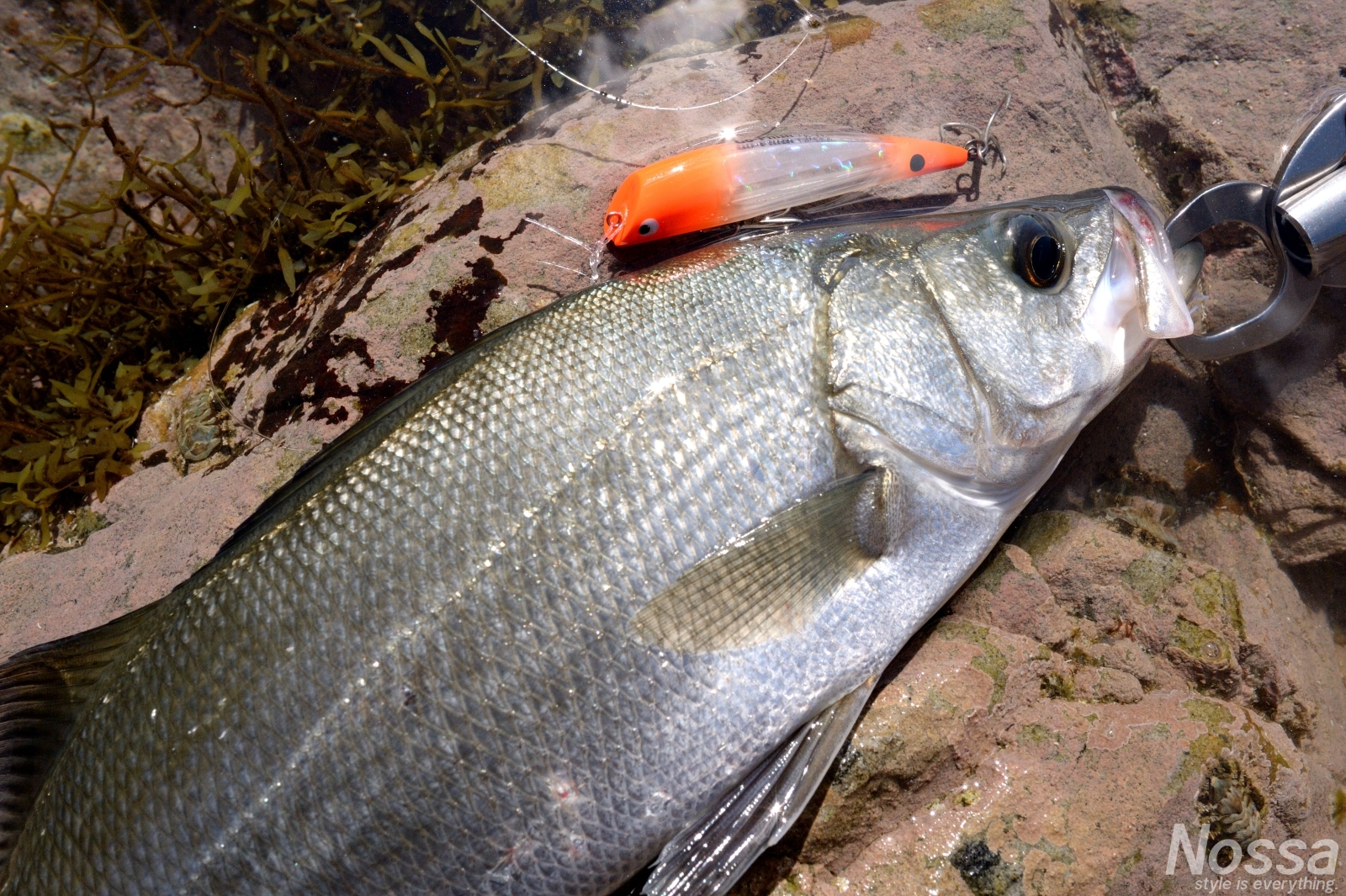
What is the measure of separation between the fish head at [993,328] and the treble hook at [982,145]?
624 mm

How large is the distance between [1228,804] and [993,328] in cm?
131

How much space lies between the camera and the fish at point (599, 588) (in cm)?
159

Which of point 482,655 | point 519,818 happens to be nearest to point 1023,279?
point 482,655

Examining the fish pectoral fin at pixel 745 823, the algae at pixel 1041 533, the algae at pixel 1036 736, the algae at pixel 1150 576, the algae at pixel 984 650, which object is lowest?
the algae at pixel 1150 576

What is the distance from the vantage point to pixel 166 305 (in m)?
3.33

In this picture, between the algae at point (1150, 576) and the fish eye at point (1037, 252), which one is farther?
the algae at point (1150, 576)

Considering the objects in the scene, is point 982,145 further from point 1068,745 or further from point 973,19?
point 1068,745

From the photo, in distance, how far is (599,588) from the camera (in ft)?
5.44

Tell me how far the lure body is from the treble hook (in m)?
0.10

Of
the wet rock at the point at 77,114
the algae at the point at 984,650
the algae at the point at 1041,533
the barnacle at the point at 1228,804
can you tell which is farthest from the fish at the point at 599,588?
the wet rock at the point at 77,114

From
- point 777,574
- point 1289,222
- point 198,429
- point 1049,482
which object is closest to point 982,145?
point 1289,222

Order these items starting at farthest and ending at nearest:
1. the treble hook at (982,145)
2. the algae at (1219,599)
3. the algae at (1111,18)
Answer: the algae at (1111,18)
the treble hook at (982,145)
the algae at (1219,599)

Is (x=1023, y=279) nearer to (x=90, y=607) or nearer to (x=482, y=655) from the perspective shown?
(x=482, y=655)

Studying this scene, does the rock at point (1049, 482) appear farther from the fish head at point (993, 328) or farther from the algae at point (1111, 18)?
the fish head at point (993, 328)
